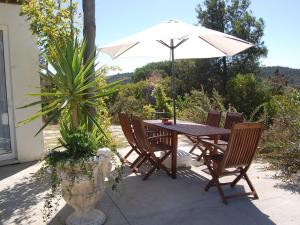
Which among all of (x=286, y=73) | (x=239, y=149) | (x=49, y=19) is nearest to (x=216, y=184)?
(x=239, y=149)

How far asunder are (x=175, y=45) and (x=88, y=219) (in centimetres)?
411

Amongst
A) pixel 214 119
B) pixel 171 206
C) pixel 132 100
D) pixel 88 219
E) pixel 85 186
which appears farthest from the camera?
pixel 132 100

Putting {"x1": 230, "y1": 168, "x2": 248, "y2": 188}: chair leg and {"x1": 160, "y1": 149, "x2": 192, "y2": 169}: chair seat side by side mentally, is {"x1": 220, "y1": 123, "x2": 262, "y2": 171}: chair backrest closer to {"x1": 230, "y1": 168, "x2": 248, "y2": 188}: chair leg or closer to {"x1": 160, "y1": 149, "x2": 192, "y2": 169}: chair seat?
{"x1": 230, "y1": 168, "x2": 248, "y2": 188}: chair leg

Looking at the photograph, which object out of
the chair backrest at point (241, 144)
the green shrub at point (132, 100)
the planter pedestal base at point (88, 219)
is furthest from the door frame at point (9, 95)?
the green shrub at point (132, 100)

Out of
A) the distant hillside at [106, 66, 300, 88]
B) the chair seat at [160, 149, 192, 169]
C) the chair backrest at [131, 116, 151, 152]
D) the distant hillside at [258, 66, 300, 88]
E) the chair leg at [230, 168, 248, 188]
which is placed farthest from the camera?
the distant hillside at [258, 66, 300, 88]

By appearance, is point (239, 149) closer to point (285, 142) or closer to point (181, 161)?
point (181, 161)

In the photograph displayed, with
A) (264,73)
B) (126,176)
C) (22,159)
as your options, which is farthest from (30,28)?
(264,73)

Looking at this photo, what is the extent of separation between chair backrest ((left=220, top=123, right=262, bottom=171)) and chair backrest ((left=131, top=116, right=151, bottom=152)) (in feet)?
4.39

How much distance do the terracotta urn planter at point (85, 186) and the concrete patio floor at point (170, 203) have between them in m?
0.23

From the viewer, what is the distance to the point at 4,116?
6203 millimetres

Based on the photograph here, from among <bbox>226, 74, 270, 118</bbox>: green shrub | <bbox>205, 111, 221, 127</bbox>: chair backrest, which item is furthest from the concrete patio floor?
<bbox>226, 74, 270, 118</bbox>: green shrub

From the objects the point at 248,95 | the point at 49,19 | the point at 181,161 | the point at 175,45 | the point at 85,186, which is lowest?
the point at 181,161

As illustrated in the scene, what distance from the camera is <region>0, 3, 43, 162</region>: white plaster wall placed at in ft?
19.9

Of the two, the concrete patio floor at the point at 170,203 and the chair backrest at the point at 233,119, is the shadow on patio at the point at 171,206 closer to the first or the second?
the concrete patio floor at the point at 170,203
